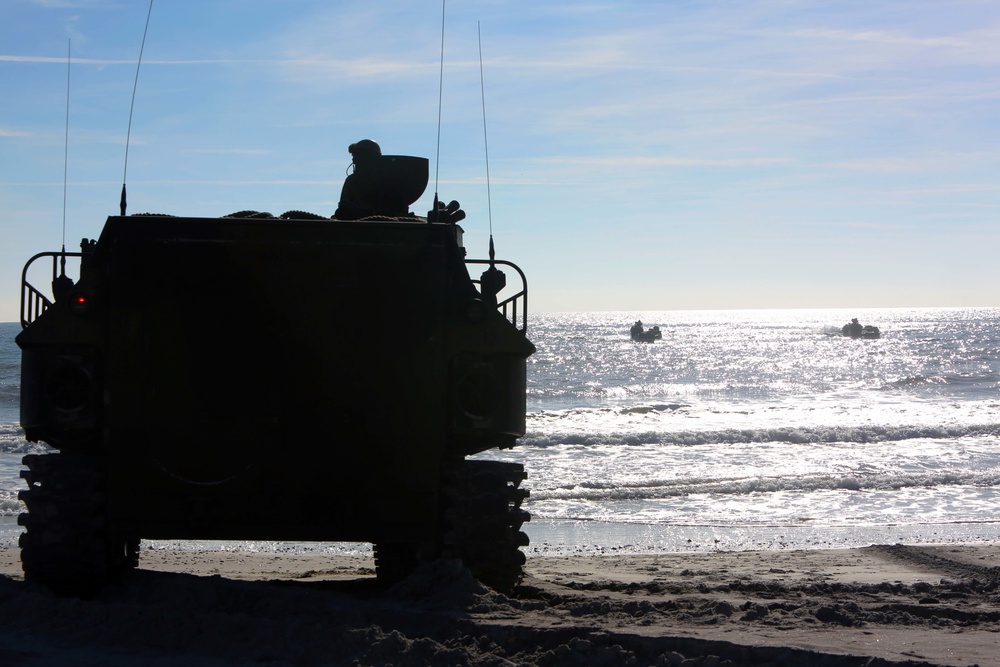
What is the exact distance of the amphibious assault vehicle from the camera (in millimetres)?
6051

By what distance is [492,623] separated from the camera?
18.6ft

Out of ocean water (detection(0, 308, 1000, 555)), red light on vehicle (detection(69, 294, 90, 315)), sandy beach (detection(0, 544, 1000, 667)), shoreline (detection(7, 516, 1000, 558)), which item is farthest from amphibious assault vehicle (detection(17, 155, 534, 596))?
ocean water (detection(0, 308, 1000, 555))

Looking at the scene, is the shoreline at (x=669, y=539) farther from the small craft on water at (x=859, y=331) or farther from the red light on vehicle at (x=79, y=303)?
the small craft on water at (x=859, y=331)

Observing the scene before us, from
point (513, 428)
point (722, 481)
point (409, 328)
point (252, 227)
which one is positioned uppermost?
point (252, 227)

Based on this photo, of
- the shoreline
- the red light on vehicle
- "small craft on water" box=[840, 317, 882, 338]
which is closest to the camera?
the red light on vehicle

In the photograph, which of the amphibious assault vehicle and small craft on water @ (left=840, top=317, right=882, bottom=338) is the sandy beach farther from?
small craft on water @ (left=840, top=317, right=882, bottom=338)

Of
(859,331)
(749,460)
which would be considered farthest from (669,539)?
(859,331)

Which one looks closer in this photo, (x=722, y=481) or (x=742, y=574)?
(x=742, y=574)

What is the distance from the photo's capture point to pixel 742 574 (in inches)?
342

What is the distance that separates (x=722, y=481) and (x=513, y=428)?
11314mm

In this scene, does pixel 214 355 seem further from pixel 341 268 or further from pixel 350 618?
pixel 350 618

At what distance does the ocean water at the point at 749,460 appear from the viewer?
1255 cm

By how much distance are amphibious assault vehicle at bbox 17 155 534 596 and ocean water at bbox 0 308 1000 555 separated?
16.0 ft

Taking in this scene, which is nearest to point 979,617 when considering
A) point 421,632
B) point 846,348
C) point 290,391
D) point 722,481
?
point 421,632
